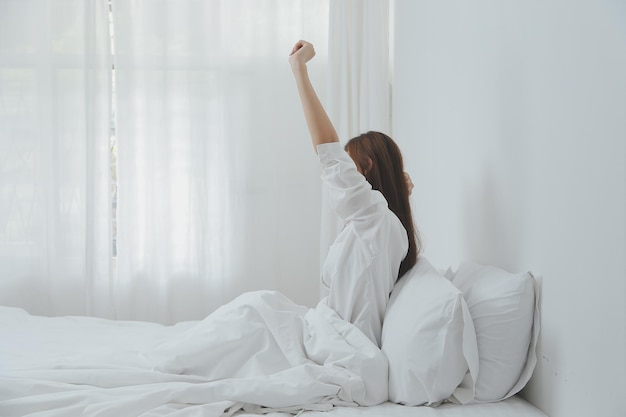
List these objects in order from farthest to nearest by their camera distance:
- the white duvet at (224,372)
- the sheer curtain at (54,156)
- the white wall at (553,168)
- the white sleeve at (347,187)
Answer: the sheer curtain at (54,156) → the white sleeve at (347,187) → the white duvet at (224,372) → the white wall at (553,168)

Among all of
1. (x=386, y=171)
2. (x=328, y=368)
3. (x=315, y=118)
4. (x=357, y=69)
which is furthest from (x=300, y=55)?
(x=357, y=69)

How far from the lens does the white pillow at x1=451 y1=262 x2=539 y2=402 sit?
5.15ft

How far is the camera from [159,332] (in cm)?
226

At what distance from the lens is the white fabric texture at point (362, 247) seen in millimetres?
1771

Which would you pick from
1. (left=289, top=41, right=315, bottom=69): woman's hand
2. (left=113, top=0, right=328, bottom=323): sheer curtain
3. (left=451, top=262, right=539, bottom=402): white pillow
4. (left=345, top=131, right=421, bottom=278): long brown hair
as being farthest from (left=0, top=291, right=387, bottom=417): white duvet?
(left=113, top=0, right=328, bottom=323): sheer curtain

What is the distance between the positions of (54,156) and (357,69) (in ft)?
6.23

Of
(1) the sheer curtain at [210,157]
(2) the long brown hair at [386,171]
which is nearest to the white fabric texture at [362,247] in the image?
(2) the long brown hair at [386,171]

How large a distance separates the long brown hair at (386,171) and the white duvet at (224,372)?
39cm

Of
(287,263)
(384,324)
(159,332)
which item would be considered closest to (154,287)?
(287,263)

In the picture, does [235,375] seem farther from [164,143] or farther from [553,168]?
[164,143]

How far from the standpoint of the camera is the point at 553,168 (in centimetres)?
150

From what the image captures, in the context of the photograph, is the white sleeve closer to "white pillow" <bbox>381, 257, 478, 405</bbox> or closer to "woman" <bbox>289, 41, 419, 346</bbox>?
"woman" <bbox>289, 41, 419, 346</bbox>

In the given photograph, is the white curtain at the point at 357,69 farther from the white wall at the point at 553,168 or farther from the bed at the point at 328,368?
the bed at the point at 328,368

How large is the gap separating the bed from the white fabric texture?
8 centimetres
